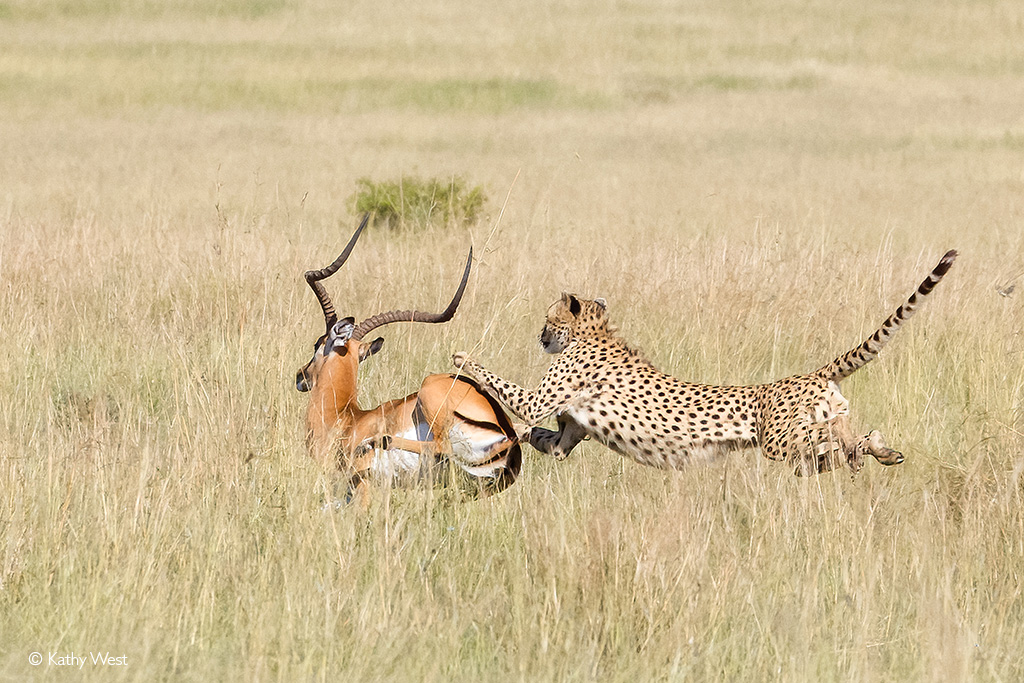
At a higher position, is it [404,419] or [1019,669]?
[404,419]

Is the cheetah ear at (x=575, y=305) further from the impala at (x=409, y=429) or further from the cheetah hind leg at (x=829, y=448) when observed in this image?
the cheetah hind leg at (x=829, y=448)

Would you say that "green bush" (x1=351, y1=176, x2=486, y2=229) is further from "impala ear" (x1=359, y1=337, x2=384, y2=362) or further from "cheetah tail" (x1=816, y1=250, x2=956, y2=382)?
"cheetah tail" (x1=816, y1=250, x2=956, y2=382)

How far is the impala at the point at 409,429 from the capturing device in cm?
450

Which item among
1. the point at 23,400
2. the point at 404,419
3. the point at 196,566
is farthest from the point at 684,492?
the point at 23,400

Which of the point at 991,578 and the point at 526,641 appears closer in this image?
the point at 526,641

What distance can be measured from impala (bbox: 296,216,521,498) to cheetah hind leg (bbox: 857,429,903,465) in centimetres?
135

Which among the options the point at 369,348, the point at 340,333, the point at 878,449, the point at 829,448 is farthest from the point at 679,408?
the point at 340,333

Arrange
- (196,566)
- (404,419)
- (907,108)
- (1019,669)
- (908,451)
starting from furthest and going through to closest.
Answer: (907,108), (908,451), (404,419), (196,566), (1019,669)

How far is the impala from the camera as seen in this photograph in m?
4.50

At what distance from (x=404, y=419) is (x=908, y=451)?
7.08 feet

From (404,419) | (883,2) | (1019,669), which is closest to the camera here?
(1019,669)

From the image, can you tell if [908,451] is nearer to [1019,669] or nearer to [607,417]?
[607,417]

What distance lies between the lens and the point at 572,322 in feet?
18.0

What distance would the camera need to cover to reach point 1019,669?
3.27 meters
